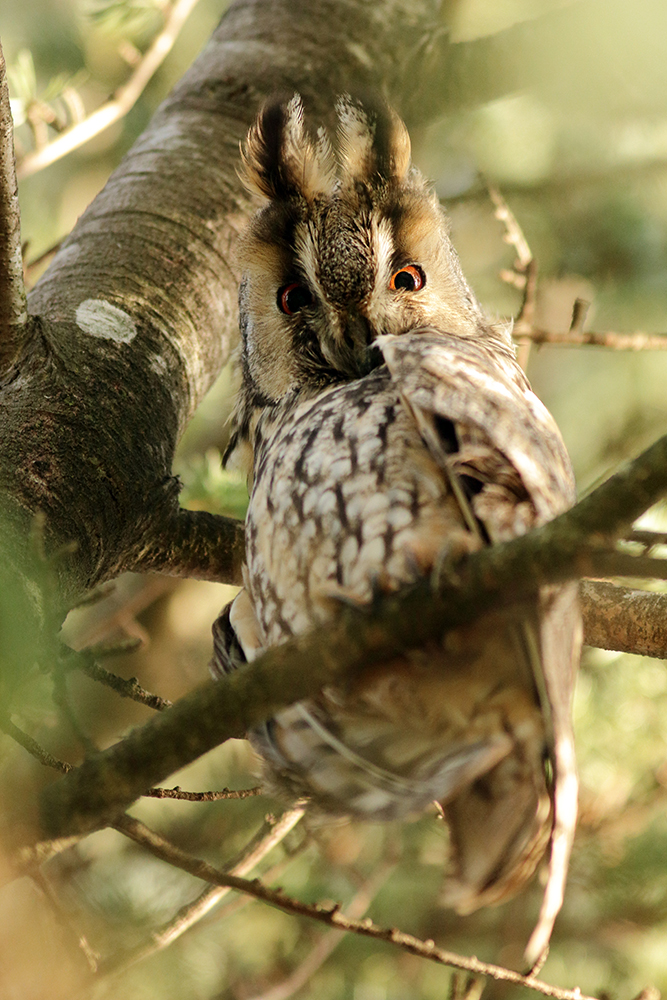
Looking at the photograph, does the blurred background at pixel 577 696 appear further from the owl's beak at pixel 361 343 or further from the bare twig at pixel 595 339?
the owl's beak at pixel 361 343

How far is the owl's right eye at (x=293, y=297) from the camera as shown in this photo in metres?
1.97

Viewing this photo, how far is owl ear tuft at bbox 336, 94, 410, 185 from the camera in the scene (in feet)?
6.33

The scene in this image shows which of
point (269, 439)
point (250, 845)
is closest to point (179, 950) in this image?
point (250, 845)

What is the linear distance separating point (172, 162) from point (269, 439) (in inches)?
37.4

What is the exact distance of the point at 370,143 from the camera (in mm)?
1956

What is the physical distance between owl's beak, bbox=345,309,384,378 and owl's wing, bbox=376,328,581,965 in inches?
3.1

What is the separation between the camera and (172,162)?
240 cm

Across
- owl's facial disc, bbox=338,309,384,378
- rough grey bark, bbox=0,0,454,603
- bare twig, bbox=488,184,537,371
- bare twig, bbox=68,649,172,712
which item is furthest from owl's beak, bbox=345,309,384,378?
bare twig, bbox=68,649,172,712

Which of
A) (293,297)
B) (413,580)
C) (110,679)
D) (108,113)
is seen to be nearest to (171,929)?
(110,679)

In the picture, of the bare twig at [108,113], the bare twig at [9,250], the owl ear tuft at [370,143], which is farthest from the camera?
the bare twig at [108,113]

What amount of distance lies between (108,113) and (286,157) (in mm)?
981

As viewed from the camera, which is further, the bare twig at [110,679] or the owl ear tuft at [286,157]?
the owl ear tuft at [286,157]

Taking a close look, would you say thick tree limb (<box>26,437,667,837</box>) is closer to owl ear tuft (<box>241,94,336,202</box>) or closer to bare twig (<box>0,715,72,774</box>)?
bare twig (<box>0,715,72,774</box>)

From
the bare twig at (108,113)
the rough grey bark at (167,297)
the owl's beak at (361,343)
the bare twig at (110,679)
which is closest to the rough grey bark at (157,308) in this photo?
the rough grey bark at (167,297)
